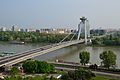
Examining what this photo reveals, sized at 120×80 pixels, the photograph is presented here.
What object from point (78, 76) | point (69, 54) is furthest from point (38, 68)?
point (69, 54)

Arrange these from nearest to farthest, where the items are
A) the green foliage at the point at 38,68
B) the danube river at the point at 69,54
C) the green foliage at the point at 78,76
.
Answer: the green foliage at the point at 78,76 < the green foliage at the point at 38,68 < the danube river at the point at 69,54

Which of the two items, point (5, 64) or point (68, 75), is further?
point (5, 64)

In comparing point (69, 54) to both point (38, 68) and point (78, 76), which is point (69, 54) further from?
point (78, 76)

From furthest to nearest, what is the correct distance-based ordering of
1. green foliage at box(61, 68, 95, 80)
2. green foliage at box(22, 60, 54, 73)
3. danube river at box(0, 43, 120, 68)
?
danube river at box(0, 43, 120, 68), green foliage at box(22, 60, 54, 73), green foliage at box(61, 68, 95, 80)

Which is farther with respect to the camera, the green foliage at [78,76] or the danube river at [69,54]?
the danube river at [69,54]

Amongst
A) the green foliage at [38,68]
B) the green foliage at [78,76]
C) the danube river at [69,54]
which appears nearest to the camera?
the green foliage at [78,76]

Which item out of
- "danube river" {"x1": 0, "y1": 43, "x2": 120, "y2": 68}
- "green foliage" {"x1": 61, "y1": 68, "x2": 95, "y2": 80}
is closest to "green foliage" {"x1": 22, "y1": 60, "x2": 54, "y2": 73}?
"green foliage" {"x1": 61, "y1": 68, "x2": 95, "y2": 80}

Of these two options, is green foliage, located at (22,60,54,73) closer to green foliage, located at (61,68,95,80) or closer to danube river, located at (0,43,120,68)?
green foliage, located at (61,68,95,80)

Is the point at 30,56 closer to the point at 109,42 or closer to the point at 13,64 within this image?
the point at 13,64

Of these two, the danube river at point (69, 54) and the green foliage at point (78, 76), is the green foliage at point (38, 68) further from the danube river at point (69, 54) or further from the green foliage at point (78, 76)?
the danube river at point (69, 54)

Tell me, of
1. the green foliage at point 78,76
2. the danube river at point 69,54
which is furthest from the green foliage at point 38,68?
the danube river at point 69,54

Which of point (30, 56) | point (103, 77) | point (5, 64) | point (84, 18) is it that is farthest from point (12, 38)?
point (103, 77)
